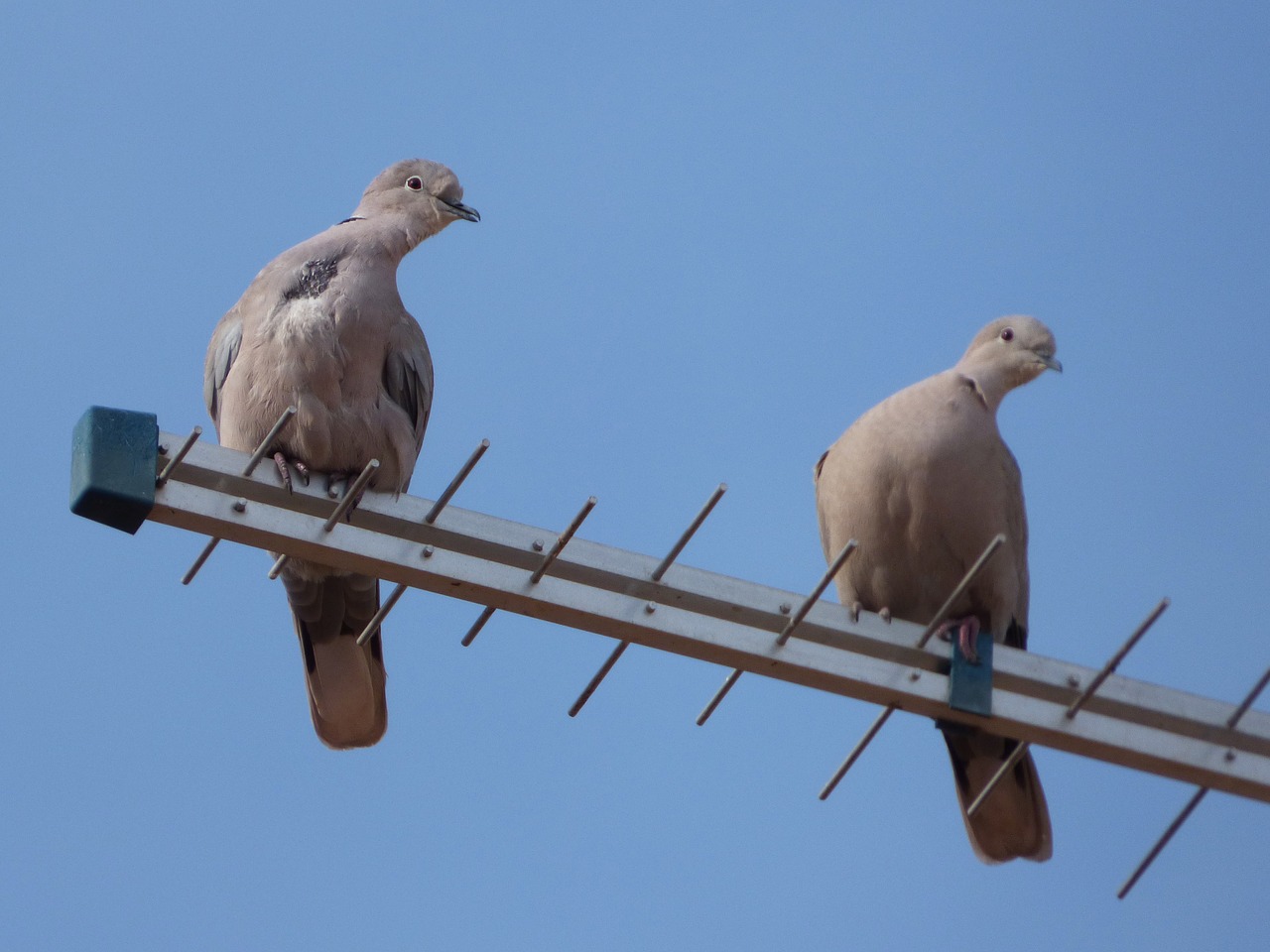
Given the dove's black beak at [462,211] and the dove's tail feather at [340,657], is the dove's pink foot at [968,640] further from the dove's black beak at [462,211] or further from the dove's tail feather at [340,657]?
the dove's black beak at [462,211]

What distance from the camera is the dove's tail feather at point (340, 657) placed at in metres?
6.32

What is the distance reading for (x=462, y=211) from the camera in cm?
725

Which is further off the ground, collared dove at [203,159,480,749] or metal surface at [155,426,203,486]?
collared dove at [203,159,480,749]

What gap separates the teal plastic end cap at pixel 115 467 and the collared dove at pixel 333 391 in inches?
77.7

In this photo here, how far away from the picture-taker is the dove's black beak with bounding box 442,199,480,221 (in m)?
7.23

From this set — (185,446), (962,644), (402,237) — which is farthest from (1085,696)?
(402,237)

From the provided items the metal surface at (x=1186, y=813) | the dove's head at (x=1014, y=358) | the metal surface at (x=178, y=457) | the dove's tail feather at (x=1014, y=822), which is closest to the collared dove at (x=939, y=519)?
the dove's tail feather at (x=1014, y=822)

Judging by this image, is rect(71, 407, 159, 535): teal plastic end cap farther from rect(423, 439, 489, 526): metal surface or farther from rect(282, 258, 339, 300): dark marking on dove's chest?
rect(282, 258, 339, 300): dark marking on dove's chest

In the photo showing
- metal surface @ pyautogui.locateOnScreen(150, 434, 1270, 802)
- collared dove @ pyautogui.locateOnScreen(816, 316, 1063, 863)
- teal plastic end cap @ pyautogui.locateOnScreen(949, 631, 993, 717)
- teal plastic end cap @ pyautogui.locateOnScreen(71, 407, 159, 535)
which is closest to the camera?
teal plastic end cap @ pyautogui.locateOnScreen(71, 407, 159, 535)

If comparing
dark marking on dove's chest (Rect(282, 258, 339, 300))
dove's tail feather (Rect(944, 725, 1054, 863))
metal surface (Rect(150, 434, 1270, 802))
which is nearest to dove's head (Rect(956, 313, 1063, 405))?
dove's tail feather (Rect(944, 725, 1054, 863))

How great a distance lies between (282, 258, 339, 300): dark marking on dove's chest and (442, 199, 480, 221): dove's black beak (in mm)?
859

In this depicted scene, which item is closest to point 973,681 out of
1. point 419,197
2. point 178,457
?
Result: point 178,457

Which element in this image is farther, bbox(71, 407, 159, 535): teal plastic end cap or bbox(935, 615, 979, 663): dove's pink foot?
bbox(935, 615, 979, 663): dove's pink foot

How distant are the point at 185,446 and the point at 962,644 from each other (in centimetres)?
188
